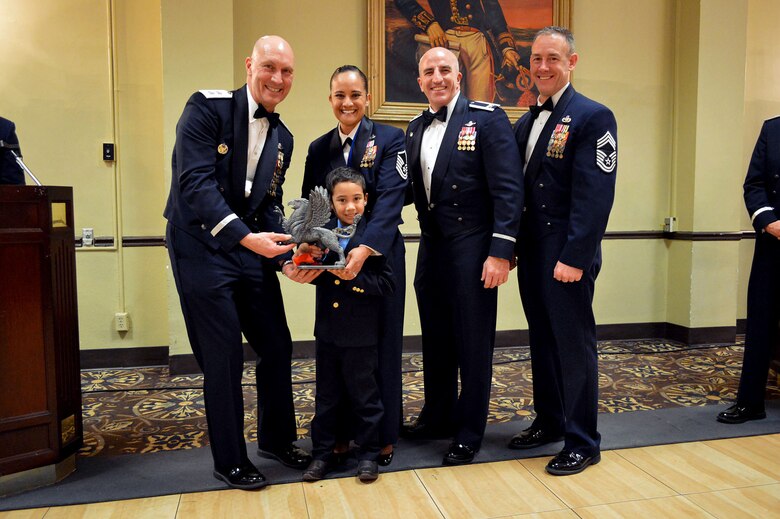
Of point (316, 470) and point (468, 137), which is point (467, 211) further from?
point (316, 470)

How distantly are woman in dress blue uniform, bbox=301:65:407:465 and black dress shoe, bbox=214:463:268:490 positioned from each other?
542 millimetres

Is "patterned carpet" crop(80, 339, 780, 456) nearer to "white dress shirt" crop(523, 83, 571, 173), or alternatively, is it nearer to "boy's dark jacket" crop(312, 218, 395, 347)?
"boy's dark jacket" crop(312, 218, 395, 347)

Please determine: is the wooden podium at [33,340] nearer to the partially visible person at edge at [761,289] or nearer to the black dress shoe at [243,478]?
the black dress shoe at [243,478]

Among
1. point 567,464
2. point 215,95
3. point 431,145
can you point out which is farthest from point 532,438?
point 215,95

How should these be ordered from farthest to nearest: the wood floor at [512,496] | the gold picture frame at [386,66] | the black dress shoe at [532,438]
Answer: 1. the gold picture frame at [386,66]
2. the black dress shoe at [532,438]
3. the wood floor at [512,496]

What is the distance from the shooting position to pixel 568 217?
2758 millimetres

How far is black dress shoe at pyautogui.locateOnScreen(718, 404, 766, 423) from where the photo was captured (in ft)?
11.0

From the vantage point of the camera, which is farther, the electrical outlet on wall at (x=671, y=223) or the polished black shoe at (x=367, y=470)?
the electrical outlet on wall at (x=671, y=223)

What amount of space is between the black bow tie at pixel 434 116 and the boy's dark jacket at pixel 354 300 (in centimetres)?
64

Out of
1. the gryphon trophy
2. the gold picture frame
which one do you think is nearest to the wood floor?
the gryphon trophy

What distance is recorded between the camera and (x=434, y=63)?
2824 mm

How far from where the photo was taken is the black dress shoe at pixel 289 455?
2773mm

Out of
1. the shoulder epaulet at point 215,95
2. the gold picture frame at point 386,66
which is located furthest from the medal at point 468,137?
the gold picture frame at point 386,66

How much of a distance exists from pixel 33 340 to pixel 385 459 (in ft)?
5.11
